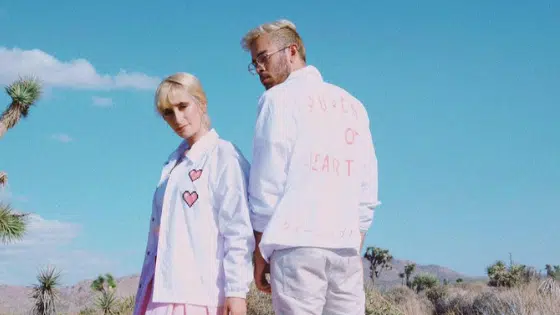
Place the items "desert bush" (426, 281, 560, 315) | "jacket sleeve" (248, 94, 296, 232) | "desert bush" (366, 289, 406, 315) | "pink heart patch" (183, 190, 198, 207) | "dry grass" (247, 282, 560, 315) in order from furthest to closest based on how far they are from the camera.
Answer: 1. "desert bush" (366, 289, 406, 315)
2. "dry grass" (247, 282, 560, 315)
3. "desert bush" (426, 281, 560, 315)
4. "pink heart patch" (183, 190, 198, 207)
5. "jacket sleeve" (248, 94, 296, 232)

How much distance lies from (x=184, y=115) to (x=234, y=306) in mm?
→ 937

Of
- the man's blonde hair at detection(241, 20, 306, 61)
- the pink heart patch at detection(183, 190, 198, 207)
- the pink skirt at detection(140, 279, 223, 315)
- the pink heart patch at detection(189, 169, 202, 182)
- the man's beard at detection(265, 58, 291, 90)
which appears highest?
the man's blonde hair at detection(241, 20, 306, 61)

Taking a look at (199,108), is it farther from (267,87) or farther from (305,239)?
(305,239)

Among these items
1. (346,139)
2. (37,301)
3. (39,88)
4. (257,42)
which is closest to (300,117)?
(346,139)

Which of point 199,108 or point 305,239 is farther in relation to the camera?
point 199,108

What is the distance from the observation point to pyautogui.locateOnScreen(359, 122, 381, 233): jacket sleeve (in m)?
3.43

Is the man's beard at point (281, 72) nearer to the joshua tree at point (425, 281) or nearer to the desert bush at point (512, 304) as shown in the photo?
the desert bush at point (512, 304)

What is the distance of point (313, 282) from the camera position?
Result: 289cm

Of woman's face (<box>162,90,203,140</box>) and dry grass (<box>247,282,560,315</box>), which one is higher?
woman's face (<box>162,90,203,140</box>)

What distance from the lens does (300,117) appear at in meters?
3.10

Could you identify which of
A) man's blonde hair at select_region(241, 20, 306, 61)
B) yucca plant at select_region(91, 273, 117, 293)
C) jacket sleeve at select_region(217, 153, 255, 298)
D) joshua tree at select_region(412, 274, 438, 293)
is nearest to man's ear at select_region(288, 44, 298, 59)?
man's blonde hair at select_region(241, 20, 306, 61)

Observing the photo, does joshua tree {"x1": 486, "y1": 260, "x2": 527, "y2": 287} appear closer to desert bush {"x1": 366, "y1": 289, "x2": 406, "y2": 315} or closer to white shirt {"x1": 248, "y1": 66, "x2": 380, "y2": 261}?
desert bush {"x1": 366, "y1": 289, "x2": 406, "y2": 315}

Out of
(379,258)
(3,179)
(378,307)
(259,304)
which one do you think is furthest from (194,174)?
(379,258)

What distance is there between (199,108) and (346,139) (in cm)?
72
